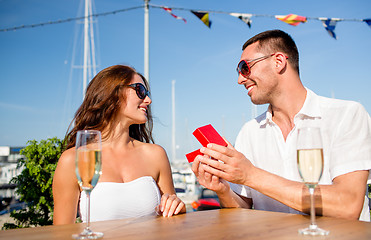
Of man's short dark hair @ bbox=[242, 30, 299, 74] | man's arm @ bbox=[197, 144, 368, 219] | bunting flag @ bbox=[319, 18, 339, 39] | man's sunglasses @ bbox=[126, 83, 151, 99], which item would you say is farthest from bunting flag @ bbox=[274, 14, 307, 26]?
man's arm @ bbox=[197, 144, 368, 219]

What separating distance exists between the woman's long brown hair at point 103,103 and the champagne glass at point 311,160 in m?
1.97

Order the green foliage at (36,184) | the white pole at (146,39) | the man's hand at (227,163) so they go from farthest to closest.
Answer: the white pole at (146,39)
the green foliage at (36,184)
the man's hand at (227,163)

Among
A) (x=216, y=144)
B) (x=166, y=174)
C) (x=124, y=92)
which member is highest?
(x=124, y=92)

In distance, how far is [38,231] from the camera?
1455 millimetres

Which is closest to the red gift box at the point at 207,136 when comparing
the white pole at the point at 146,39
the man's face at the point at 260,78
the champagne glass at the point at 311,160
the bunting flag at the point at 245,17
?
the champagne glass at the point at 311,160

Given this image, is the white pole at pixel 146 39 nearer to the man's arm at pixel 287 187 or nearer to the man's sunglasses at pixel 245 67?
the man's sunglasses at pixel 245 67

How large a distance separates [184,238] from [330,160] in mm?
1478

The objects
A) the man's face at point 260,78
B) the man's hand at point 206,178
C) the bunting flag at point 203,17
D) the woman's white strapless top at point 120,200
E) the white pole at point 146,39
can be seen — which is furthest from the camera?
the bunting flag at point 203,17

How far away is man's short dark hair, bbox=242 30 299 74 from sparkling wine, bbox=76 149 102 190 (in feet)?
6.94

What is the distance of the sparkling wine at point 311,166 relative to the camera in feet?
4.53

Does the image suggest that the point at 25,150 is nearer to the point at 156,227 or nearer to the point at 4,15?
the point at 156,227

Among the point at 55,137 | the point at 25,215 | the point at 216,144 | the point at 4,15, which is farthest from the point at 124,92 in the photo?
the point at 4,15

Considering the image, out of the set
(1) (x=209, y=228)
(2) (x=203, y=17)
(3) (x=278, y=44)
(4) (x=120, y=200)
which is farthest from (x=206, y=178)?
(2) (x=203, y=17)

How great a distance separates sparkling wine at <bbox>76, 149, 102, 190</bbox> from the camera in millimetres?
1380
